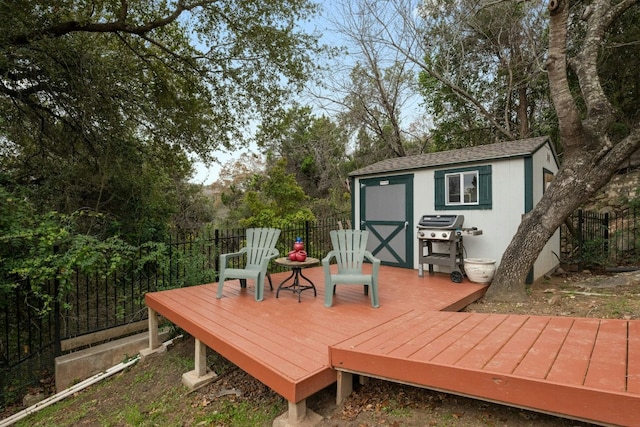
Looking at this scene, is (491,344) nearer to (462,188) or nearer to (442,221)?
(442,221)

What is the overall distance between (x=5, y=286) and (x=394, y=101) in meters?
10.9

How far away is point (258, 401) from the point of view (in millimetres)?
2506

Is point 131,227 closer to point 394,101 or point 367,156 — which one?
point 394,101

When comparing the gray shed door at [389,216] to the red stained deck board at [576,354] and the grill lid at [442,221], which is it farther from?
the red stained deck board at [576,354]

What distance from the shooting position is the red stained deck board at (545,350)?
1.69m

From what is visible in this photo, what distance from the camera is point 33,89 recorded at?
190 inches

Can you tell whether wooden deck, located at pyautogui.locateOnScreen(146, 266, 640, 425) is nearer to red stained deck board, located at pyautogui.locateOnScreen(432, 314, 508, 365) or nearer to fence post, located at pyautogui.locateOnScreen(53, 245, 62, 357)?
red stained deck board, located at pyautogui.locateOnScreen(432, 314, 508, 365)

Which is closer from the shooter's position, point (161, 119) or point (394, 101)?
point (161, 119)

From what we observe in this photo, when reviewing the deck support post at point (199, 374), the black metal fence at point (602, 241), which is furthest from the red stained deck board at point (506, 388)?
the black metal fence at point (602, 241)

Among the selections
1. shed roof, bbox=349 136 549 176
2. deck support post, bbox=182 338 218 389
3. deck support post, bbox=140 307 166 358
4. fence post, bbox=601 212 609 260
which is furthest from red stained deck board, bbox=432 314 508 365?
fence post, bbox=601 212 609 260

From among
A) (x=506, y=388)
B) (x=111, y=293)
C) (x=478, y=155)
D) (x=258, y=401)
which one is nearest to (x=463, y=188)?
(x=478, y=155)

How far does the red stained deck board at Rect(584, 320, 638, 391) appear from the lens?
4.95ft

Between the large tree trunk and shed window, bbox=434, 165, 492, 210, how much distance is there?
79cm

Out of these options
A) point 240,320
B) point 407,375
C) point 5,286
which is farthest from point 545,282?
point 5,286
